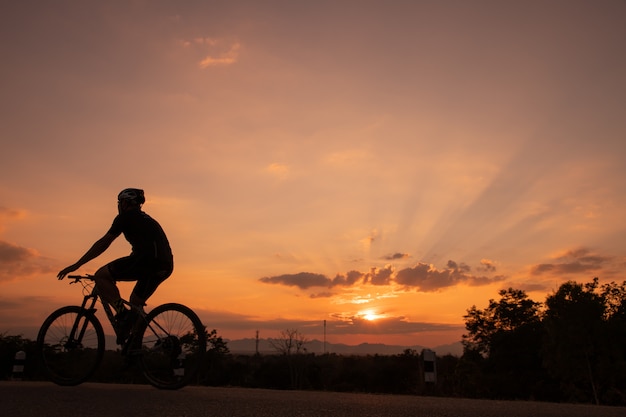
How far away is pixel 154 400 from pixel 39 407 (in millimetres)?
1161

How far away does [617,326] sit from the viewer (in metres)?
65.4

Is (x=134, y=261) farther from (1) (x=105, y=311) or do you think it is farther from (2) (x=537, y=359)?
(2) (x=537, y=359)

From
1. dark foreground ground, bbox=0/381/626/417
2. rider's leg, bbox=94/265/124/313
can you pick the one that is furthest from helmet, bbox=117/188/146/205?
dark foreground ground, bbox=0/381/626/417

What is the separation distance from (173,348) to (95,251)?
1727mm

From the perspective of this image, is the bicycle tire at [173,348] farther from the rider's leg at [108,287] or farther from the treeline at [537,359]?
the treeline at [537,359]

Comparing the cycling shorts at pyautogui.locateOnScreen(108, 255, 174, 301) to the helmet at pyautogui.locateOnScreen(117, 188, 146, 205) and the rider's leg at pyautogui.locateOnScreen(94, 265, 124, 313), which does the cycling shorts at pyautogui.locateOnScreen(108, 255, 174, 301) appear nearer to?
the rider's leg at pyautogui.locateOnScreen(94, 265, 124, 313)

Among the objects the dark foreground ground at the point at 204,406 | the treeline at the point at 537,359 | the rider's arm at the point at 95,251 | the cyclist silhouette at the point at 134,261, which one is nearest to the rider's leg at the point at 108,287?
the cyclist silhouette at the point at 134,261

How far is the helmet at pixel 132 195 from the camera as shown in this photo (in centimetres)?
752

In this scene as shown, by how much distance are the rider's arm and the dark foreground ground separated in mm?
1586

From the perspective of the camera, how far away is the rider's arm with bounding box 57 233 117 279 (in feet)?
24.0

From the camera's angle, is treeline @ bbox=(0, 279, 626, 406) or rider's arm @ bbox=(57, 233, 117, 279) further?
treeline @ bbox=(0, 279, 626, 406)

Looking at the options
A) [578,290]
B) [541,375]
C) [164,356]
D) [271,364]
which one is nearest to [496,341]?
Result: [541,375]

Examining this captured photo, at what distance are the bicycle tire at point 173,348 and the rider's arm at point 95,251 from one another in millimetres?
1116

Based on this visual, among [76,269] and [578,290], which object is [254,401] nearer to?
[76,269]
